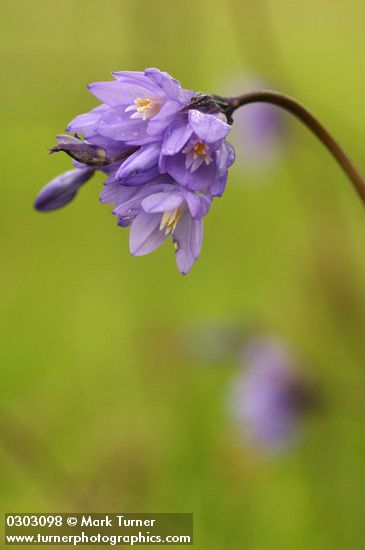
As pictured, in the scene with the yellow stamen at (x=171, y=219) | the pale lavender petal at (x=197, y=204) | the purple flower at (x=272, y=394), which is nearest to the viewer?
the pale lavender petal at (x=197, y=204)

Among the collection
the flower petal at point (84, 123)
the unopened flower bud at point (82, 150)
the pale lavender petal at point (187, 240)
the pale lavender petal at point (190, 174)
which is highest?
the flower petal at point (84, 123)

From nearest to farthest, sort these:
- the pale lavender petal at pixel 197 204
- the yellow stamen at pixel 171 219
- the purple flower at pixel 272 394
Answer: the pale lavender petal at pixel 197 204
the yellow stamen at pixel 171 219
the purple flower at pixel 272 394

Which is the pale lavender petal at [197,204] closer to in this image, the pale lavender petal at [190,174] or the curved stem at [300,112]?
the pale lavender petal at [190,174]

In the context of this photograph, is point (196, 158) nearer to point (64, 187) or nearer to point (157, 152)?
point (157, 152)

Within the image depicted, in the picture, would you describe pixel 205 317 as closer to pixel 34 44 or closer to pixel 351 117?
pixel 351 117

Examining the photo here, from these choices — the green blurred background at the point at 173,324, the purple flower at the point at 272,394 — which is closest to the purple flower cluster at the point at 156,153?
the green blurred background at the point at 173,324

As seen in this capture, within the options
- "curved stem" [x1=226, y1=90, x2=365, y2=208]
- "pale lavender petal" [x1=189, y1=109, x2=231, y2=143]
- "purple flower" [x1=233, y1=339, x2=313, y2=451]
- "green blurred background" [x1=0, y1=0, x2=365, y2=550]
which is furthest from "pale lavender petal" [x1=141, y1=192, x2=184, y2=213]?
"purple flower" [x1=233, y1=339, x2=313, y2=451]

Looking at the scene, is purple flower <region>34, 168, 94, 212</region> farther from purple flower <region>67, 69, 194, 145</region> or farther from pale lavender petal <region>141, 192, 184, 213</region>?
pale lavender petal <region>141, 192, 184, 213</region>
